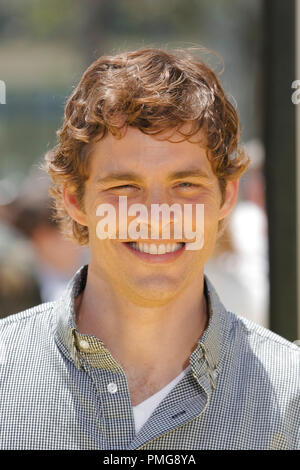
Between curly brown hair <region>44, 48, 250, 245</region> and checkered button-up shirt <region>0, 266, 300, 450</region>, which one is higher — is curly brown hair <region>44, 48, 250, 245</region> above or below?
above

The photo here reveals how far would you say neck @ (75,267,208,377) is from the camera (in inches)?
73.9

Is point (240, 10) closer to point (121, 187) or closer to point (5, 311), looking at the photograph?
point (5, 311)

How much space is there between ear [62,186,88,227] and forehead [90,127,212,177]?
0.50 feet

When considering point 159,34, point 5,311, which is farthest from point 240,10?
point 5,311

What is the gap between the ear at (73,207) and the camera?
197cm

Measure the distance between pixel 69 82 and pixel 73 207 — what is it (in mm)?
2164

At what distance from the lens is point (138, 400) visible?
183cm

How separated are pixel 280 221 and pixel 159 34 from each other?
121 cm

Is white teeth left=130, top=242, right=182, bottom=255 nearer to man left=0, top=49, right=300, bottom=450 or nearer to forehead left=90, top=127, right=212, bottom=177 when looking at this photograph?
man left=0, top=49, right=300, bottom=450

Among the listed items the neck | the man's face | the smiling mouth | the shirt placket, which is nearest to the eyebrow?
the man's face

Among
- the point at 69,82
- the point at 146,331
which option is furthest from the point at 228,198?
the point at 69,82

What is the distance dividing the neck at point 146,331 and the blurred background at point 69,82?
2.08m

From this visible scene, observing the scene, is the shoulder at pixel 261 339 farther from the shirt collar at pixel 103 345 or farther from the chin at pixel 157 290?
the chin at pixel 157 290

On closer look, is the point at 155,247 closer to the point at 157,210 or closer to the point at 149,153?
the point at 157,210
